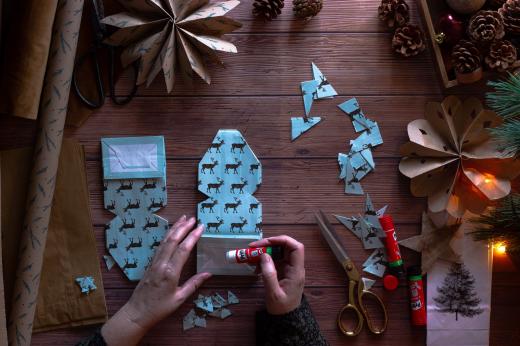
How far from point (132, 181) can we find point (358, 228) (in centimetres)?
53

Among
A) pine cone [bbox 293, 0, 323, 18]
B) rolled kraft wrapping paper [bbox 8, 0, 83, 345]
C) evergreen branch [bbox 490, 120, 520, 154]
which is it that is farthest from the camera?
pine cone [bbox 293, 0, 323, 18]

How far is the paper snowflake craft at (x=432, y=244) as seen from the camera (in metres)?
1.21

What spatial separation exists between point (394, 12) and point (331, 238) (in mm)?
524

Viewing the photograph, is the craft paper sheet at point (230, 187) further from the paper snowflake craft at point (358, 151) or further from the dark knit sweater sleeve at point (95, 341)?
the dark knit sweater sleeve at point (95, 341)

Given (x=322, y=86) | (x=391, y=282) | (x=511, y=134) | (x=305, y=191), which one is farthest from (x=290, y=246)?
(x=511, y=134)

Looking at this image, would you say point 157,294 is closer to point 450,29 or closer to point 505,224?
point 505,224

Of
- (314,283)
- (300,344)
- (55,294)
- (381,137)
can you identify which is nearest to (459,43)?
(381,137)

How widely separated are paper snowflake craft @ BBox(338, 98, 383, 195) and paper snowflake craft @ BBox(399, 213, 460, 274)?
0.16 m

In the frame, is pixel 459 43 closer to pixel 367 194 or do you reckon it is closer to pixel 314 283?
pixel 367 194

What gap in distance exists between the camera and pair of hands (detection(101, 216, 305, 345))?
3.73 feet

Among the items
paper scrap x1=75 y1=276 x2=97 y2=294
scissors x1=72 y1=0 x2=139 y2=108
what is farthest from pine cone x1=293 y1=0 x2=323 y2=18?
paper scrap x1=75 y1=276 x2=97 y2=294

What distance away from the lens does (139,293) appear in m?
1.17

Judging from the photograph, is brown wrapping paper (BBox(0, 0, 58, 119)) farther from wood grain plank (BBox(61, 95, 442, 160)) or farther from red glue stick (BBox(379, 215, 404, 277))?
red glue stick (BBox(379, 215, 404, 277))

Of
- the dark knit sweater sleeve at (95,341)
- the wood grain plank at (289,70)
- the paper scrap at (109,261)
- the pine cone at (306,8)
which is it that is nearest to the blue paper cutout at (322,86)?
the wood grain plank at (289,70)
